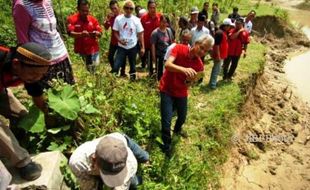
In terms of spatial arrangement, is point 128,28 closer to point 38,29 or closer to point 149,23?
point 149,23

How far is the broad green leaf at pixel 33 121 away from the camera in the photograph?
382 centimetres

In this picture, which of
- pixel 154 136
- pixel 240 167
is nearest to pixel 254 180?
pixel 240 167

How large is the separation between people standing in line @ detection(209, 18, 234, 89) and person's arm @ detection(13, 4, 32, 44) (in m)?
4.90

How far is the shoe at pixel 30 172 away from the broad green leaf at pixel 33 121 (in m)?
0.46

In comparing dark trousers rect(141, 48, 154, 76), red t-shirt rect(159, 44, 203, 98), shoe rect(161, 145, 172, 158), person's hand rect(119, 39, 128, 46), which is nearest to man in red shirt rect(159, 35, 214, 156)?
red t-shirt rect(159, 44, 203, 98)

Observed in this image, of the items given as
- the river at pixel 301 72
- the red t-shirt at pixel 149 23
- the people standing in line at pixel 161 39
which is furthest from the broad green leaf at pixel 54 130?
the river at pixel 301 72

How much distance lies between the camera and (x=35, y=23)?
13.2ft

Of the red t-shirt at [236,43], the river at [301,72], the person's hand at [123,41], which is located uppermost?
the person's hand at [123,41]

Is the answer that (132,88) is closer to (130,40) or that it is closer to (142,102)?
(142,102)

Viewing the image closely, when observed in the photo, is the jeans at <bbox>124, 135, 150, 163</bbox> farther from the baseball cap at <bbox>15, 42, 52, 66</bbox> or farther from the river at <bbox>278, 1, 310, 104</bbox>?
the river at <bbox>278, 1, 310, 104</bbox>

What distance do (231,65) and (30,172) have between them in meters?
6.53

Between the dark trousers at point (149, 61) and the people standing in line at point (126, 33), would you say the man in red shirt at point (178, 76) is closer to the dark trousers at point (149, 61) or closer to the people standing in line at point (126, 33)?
the people standing in line at point (126, 33)

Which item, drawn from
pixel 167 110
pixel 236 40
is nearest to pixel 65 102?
pixel 167 110

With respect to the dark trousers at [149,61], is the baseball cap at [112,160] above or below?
above
